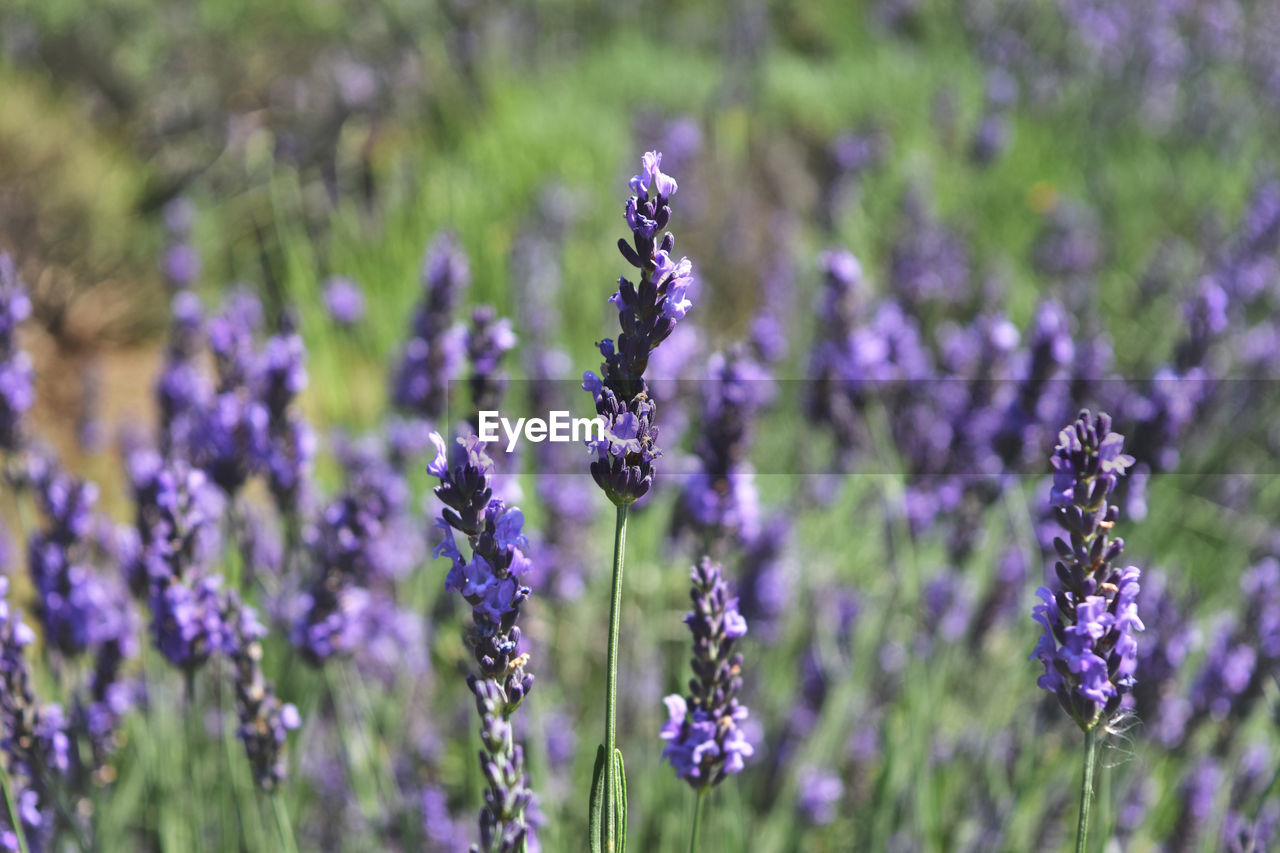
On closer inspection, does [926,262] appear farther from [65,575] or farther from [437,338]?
[65,575]

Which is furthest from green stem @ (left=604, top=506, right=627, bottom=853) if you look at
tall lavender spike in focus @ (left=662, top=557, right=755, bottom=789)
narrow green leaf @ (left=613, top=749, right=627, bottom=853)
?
tall lavender spike in focus @ (left=662, top=557, right=755, bottom=789)

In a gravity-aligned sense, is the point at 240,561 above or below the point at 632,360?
below

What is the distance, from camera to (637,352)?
1099 millimetres

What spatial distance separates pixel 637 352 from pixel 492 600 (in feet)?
1.02

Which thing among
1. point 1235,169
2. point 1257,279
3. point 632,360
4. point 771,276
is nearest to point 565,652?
point 632,360

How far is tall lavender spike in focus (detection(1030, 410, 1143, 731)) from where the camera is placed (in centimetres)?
116

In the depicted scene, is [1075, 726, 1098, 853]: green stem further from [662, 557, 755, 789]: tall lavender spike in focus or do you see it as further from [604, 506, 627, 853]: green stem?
[604, 506, 627, 853]: green stem

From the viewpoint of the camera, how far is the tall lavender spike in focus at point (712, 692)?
1312 millimetres

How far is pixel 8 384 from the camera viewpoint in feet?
6.77

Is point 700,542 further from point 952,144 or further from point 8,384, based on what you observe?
point 952,144

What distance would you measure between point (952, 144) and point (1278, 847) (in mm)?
5731

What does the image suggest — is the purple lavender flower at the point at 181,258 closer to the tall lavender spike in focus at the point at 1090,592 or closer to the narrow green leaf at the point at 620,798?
the narrow green leaf at the point at 620,798

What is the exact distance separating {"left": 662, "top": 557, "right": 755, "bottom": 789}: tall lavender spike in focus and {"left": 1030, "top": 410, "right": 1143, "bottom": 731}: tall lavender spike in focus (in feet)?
1.27

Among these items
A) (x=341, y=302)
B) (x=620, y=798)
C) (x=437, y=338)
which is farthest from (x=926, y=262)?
(x=620, y=798)
